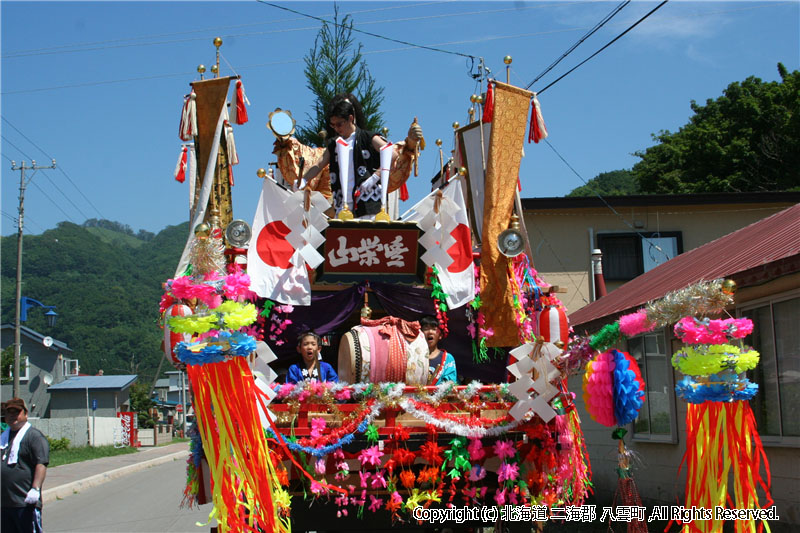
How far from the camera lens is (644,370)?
12.7 m

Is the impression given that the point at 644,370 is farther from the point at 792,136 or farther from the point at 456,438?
the point at 792,136

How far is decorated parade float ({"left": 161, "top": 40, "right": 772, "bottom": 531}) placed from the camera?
5.61 m

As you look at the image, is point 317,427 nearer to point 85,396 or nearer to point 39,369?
point 85,396

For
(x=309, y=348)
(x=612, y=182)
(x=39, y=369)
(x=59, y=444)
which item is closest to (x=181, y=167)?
(x=309, y=348)

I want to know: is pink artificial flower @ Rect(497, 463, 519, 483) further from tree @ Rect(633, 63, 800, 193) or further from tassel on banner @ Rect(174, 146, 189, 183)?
tree @ Rect(633, 63, 800, 193)

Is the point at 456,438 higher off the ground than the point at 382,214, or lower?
lower

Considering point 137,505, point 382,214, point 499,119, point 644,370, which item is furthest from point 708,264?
point 137,505

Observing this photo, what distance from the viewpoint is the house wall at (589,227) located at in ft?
61.1

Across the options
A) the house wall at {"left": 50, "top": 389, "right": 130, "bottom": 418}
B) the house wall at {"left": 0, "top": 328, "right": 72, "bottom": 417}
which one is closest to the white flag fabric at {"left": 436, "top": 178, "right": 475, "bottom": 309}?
the house wall at {"left": 50, "top": 389, "right": 130, "bottom": 418}

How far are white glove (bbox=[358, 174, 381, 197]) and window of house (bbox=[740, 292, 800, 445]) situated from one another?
14.8ft

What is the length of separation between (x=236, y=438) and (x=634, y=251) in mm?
15134

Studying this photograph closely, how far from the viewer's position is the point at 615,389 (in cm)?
556

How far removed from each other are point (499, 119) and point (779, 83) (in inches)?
880

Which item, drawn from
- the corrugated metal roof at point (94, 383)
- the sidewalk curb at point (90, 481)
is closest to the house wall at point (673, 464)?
the sidewalk curb at point (90, 481)
